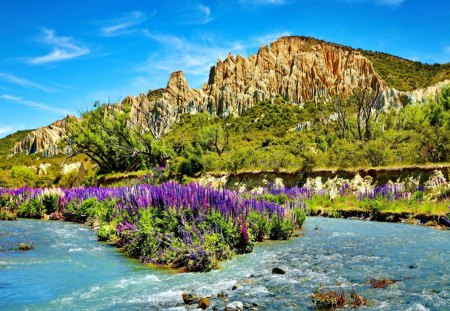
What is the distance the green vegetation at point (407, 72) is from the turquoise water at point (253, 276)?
140 meters

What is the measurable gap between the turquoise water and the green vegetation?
5530 inches

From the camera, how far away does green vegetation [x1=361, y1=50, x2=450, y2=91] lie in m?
146

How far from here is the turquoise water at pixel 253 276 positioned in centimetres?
773

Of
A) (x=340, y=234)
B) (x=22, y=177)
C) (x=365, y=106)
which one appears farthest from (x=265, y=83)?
(x=340, y=234)

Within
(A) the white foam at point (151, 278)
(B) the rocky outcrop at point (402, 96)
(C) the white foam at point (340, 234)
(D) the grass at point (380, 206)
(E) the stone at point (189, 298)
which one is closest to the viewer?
(E) the stone at point (189, 298)

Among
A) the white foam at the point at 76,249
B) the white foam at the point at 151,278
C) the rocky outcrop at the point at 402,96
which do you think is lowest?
the white foam at the point at 76,249

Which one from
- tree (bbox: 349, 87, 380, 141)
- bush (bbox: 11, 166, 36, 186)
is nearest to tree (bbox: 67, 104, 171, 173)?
bush (bbox: 11, 166, 36, 186)

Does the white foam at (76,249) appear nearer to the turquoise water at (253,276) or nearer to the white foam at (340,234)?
the turquoise water at (253,276)

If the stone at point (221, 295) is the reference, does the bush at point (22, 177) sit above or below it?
above

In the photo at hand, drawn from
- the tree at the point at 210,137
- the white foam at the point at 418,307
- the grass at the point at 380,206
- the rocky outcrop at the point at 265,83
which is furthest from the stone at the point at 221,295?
the rocky outcrop at the point at 265,83

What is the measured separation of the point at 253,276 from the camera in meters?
9.55

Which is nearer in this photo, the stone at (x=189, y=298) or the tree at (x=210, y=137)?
the stone at (x=189, y=298)

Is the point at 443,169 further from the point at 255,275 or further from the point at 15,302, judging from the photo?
the point at 15,302

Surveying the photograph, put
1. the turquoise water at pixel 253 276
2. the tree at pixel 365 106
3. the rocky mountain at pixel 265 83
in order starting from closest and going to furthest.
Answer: the turquoise water at pixel 253 276, the tree at pixel 365 106, the rocky mountain at pixel 265 83
